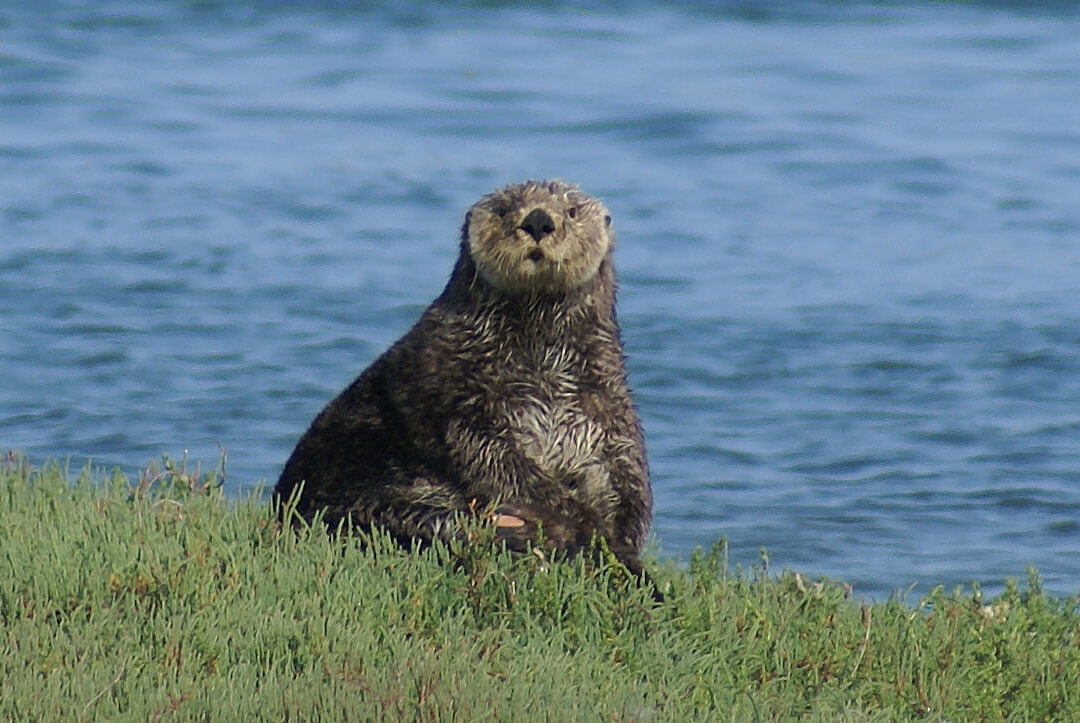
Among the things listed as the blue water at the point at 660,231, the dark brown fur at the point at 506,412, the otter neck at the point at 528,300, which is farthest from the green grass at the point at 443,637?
the blue water at the point at 660,231

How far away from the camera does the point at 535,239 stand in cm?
601

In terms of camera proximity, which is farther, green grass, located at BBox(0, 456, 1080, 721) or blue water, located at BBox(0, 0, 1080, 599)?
blue water, located at BBox(0, 0, 1080, 599)

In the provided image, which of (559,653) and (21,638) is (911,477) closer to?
(559,653)

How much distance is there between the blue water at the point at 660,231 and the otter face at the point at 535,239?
1.44m

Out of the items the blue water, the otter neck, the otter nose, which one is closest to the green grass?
the otter neck

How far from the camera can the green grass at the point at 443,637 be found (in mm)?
4562

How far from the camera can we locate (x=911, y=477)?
9.41 meters

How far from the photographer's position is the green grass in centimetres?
456

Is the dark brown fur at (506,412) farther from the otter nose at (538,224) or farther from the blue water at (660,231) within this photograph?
the blue water at (660,231)

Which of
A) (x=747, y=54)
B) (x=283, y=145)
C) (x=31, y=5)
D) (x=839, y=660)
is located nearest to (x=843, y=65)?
(x=747, y=54)

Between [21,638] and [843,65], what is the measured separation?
1565 centimetres

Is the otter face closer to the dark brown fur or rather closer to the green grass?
the dark brown fur

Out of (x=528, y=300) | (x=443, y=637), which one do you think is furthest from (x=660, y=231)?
(x=443, y=637)

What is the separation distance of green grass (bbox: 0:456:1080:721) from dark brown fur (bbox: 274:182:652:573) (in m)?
0.24
